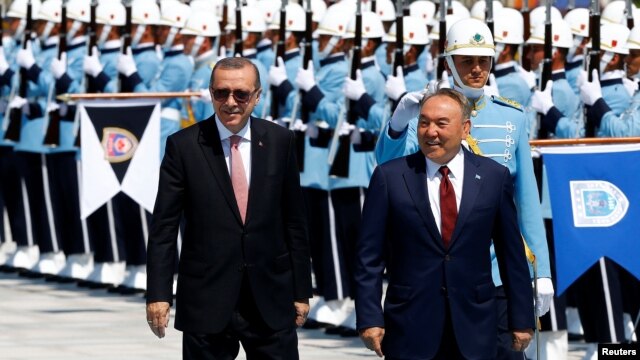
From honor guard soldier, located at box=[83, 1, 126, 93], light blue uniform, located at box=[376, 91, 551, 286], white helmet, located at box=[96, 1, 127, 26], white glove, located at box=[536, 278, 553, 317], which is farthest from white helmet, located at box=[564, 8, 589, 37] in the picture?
white glove, located at box=[536, 278, 553, 317]

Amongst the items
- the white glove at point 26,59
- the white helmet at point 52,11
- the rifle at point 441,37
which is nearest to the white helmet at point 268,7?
the white helmet at point 52,11

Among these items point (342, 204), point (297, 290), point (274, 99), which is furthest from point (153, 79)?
point (297, 290)

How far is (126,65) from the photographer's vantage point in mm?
15008

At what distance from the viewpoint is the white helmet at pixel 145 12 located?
15430 millimetres

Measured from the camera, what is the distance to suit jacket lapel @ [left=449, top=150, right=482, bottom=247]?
675 cm

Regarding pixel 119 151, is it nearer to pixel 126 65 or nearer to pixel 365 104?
pixel 126 65

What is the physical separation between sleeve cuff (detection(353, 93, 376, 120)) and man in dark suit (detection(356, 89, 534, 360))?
5.83m

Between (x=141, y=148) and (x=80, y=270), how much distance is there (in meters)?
1.92

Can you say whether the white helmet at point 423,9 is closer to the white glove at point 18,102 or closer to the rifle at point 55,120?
the rifle at point 55,120

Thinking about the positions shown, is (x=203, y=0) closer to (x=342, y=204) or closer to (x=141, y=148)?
(x=141, y=148)

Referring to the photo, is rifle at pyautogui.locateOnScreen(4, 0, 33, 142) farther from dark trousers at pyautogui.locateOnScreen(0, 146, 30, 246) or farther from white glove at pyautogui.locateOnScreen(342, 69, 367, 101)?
white glove at pyautogui.locateOnScreen(342, 69, 367, 101)

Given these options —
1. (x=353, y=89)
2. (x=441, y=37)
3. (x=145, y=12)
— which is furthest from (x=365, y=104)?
A: (x=145, y=12)

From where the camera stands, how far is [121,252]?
15406 millimetres

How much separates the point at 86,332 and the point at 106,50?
332 cm
